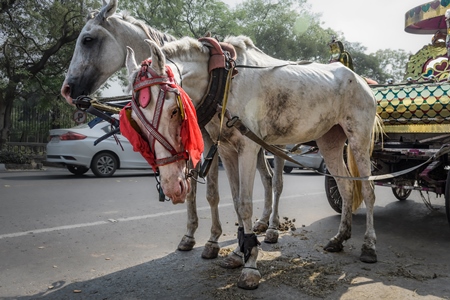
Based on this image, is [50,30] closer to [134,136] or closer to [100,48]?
[100,48]

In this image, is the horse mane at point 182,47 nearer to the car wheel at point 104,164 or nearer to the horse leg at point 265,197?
the horse leg at point 265,197

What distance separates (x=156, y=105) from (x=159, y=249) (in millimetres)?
2163

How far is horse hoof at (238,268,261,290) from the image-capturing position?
3.15 metres

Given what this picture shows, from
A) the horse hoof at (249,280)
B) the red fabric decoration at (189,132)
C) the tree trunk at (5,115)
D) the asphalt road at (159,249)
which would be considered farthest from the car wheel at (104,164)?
the red fabric decoration at (189,132)

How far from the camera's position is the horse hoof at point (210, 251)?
3.98 m

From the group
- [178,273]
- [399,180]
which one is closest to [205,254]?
[178,273]

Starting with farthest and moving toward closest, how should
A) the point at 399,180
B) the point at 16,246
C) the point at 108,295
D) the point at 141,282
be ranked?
the point at 399,180, the point at 16,246, the point at 141,282, the point at 108,295

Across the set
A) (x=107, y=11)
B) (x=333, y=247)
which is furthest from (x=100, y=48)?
(x=333, y=247)

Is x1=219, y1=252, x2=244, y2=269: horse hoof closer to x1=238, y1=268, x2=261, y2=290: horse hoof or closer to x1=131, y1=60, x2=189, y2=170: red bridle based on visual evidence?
x1=238, y1=268, x2=261, y2=290: horse hoof

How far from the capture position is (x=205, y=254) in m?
3.98

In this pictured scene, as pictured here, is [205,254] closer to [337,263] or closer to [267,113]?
[337,263]

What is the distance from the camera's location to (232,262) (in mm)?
3674

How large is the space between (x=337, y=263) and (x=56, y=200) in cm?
499

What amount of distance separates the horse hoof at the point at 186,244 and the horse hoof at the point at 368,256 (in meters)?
1.70
